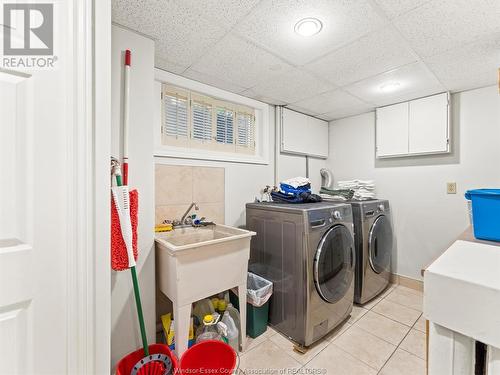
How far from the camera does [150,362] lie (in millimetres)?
A: 1191

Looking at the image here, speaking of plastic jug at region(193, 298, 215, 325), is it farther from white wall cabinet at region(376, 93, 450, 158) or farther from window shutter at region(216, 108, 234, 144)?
white wall cabinet at region(376, 93, 450, 158)

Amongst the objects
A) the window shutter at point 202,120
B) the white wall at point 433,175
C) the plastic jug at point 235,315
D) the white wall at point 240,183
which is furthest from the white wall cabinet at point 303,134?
the plastic jug at point 235,315

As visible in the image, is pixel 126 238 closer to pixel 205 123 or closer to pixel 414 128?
pixel 205 123

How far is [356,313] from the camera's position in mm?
2033

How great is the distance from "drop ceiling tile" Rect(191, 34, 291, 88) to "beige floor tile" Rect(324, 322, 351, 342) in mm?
2148

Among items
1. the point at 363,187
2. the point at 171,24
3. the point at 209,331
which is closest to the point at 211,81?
the point at 171,24

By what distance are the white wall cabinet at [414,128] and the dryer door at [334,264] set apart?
135cm

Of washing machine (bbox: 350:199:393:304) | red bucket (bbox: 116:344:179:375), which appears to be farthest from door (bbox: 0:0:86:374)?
washing machine (bbox: 350:199:393:304)

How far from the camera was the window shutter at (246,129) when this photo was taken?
95.2 inches

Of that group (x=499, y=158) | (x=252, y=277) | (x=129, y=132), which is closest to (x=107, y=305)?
(x=129, y=132)

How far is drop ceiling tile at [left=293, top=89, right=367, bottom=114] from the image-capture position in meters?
2.33

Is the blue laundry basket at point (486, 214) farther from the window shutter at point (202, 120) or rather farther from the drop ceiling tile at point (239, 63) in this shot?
the window shutter at point (202, 120)

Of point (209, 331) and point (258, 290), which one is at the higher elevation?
point (258, 290)

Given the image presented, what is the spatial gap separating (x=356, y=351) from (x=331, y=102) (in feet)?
7.67
